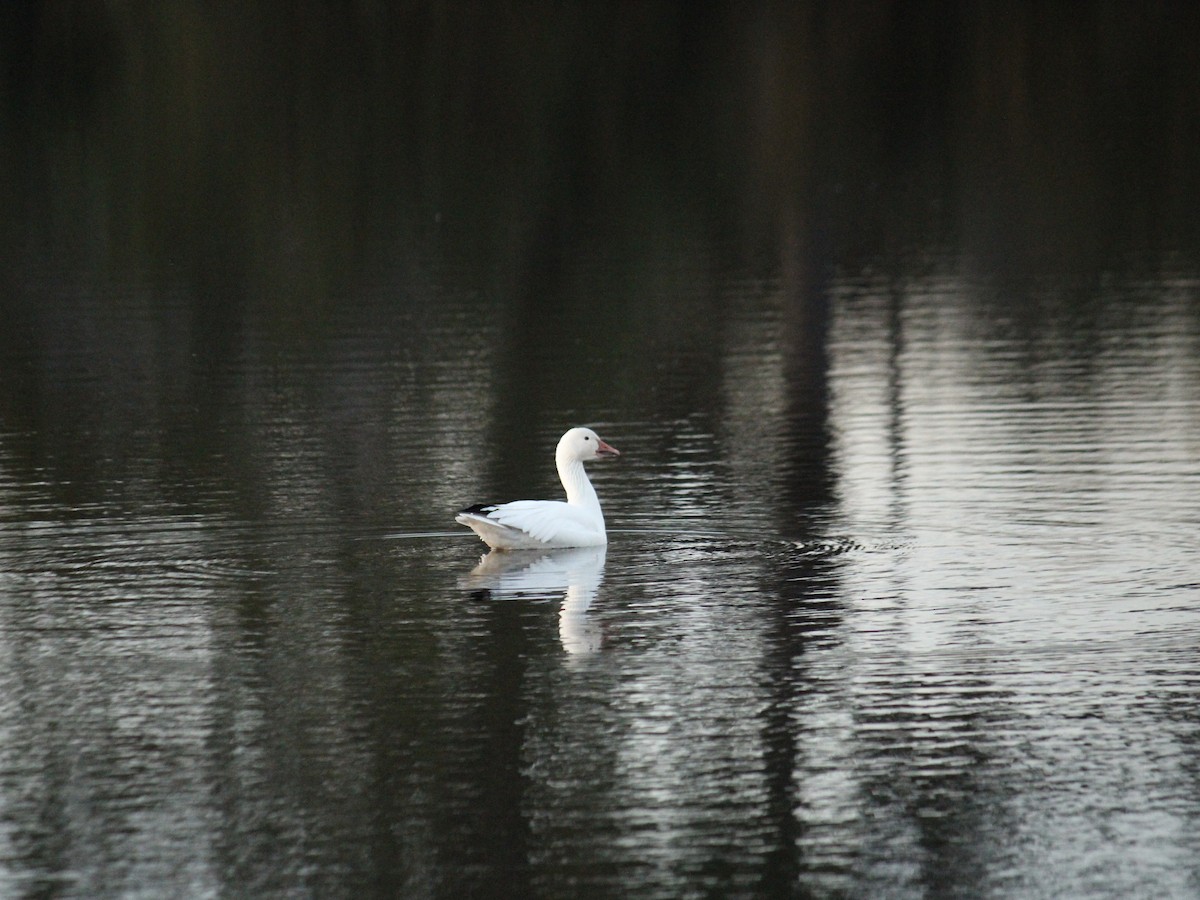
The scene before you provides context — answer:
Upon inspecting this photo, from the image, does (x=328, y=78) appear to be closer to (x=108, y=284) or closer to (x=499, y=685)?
(x=108, y=284)

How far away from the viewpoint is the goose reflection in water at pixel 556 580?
47.4ft

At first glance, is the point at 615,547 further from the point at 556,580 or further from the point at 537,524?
the point at 556,580

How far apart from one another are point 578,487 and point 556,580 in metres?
1.59

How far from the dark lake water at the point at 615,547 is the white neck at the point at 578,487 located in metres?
0.40

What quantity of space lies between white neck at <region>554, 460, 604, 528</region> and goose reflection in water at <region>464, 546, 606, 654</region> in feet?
1.12

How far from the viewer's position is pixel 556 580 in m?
16.1

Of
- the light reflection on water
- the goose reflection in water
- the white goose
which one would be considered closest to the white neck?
the white goose

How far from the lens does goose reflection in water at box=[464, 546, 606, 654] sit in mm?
14453

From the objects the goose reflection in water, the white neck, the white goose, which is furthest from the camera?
the white neck

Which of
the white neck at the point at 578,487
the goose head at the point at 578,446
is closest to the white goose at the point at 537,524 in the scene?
the white neck at the point at 578,487

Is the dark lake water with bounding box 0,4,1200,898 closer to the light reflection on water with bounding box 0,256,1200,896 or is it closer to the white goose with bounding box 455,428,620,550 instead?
the light reflection on water with bounding box 0,256,1200,896

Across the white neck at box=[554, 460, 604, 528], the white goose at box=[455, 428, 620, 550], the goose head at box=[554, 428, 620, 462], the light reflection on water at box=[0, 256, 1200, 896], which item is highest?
the goose head at box=[554, 428, 620, 462]

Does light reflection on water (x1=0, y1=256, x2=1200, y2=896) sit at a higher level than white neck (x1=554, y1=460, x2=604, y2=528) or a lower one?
lower

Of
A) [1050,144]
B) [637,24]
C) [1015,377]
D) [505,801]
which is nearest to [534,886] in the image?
[505,801]
